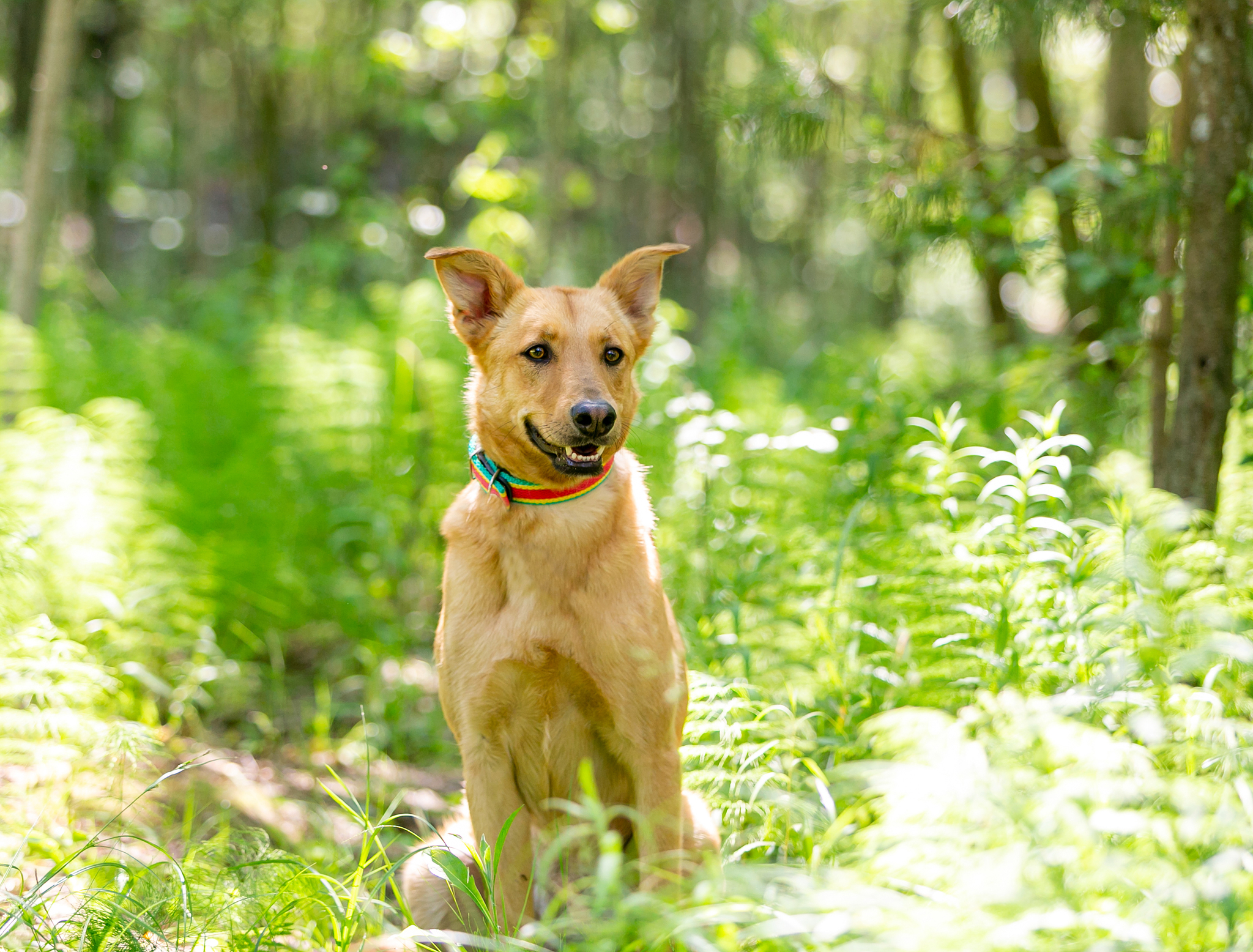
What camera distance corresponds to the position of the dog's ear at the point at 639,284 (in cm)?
353

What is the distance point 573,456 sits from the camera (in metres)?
3.02

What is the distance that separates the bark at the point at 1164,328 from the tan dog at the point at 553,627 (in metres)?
2.59

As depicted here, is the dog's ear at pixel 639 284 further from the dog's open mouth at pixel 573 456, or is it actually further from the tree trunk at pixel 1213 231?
the tree trunk at pixel 1213 231

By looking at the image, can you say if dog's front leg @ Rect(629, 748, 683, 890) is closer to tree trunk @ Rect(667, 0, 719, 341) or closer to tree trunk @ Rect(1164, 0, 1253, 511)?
tree trunk @ Rect(1164, 0, 1253, 511)

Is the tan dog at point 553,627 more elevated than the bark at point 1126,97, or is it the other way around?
the bark at point 1126,97

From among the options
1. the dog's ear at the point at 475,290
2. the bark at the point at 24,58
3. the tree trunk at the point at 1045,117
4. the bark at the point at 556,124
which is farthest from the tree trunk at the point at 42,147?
the bark at the point at 24,58

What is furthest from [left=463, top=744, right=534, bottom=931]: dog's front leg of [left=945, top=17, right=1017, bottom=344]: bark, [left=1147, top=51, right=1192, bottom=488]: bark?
[left=945, top=17, right=1017, bottom=344]: bark

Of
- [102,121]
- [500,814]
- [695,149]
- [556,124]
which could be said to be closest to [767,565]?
[500,814]

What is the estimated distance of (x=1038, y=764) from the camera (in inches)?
80.8

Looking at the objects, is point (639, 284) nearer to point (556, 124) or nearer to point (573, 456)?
point (573, 456)

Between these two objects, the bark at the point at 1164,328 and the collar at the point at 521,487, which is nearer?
the collar at the point at 521,487

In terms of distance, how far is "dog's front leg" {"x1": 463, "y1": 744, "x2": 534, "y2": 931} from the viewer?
112 inches

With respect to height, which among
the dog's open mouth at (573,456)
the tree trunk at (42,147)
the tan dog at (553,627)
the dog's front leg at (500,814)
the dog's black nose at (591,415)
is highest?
the tree trunk at (42,147)

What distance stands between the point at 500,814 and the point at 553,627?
2.10 feet
